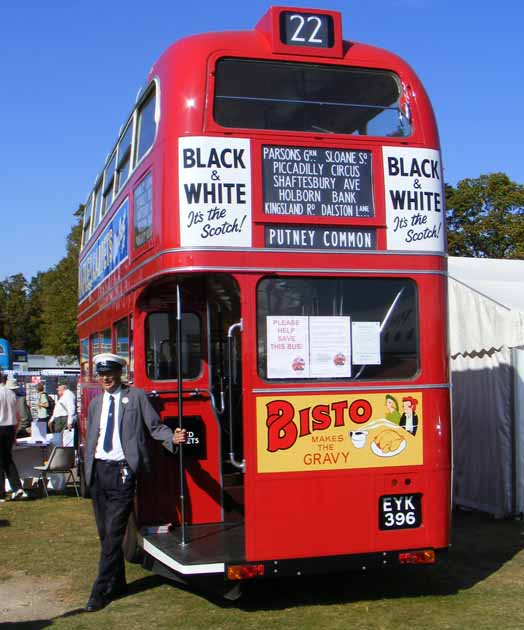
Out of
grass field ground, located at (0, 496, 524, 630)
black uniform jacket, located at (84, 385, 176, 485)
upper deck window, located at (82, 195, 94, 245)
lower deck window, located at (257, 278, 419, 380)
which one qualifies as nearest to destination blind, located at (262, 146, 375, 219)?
lower deck window, located at (257, 278, 419, 380)

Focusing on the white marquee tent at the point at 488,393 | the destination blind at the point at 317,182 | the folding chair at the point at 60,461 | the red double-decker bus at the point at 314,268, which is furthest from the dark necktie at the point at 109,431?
the folding chair at the point at 60,461

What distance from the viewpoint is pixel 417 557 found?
683cm

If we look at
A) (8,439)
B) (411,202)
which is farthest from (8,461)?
(411,202)

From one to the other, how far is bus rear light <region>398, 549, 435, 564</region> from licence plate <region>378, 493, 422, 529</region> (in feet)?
0.66

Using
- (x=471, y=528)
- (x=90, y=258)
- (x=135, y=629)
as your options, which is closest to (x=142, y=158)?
(x=135, y=629)

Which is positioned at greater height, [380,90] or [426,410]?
[380,90]

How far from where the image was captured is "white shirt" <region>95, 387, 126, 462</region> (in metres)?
7.30

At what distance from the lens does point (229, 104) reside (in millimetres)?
6961

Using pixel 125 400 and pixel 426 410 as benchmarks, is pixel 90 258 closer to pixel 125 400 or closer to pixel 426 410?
pixel 125 400

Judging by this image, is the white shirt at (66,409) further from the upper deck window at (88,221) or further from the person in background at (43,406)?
the upper deck window at (88,221)

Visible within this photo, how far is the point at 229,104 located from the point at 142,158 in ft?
4.11

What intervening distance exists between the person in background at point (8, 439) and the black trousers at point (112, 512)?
6847mm

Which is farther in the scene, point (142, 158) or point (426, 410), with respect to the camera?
point (142, 158)

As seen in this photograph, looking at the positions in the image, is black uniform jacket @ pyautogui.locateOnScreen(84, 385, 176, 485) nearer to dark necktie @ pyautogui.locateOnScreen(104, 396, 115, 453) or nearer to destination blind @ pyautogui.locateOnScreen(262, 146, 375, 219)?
dark necktie @ pyautogui.locateOnScreen(104, 396, 115, 453)
